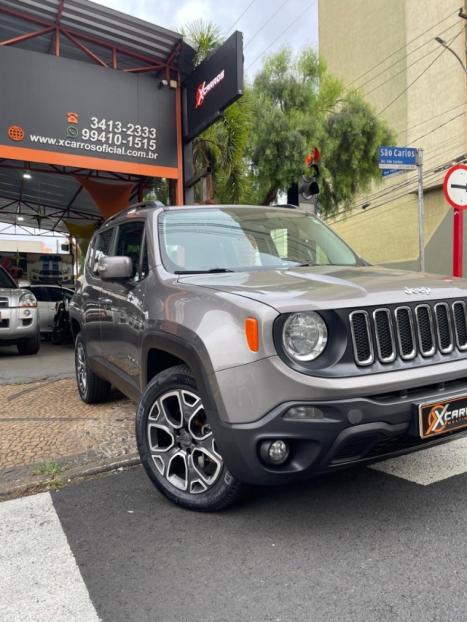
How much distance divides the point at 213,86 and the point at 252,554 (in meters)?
9.04

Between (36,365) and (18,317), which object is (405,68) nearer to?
(18,317)

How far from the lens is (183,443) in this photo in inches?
117

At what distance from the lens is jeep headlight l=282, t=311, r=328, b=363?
2.43 m

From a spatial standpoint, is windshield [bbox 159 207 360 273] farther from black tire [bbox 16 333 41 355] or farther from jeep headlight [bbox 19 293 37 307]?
black tire [bbox 16 333 41 355]

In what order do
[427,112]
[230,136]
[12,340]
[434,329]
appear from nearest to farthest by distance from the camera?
[434,329], [12,340], [230,136], [427,112]

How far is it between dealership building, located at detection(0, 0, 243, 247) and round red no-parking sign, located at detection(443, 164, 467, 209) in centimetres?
400

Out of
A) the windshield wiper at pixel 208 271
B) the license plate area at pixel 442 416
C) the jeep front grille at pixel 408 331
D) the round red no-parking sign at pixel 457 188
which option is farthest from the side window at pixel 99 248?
the round red no-parking sign at pixel 457 188

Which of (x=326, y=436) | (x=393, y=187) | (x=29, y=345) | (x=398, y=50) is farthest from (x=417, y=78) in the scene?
(x=326, y=436)

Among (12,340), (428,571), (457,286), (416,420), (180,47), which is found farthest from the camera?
(180,47)

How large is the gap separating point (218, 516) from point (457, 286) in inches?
72.5

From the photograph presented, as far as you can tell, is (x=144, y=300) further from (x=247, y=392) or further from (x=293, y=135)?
(x=293, y=135)

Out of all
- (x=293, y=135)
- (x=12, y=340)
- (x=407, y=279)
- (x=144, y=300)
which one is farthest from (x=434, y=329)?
(x=293, y=135)

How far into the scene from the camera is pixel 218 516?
112 inches

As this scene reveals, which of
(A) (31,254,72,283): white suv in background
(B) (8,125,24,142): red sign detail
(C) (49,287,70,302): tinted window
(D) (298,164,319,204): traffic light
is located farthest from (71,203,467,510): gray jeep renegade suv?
(A) (31,254,72,283): white suv in background
